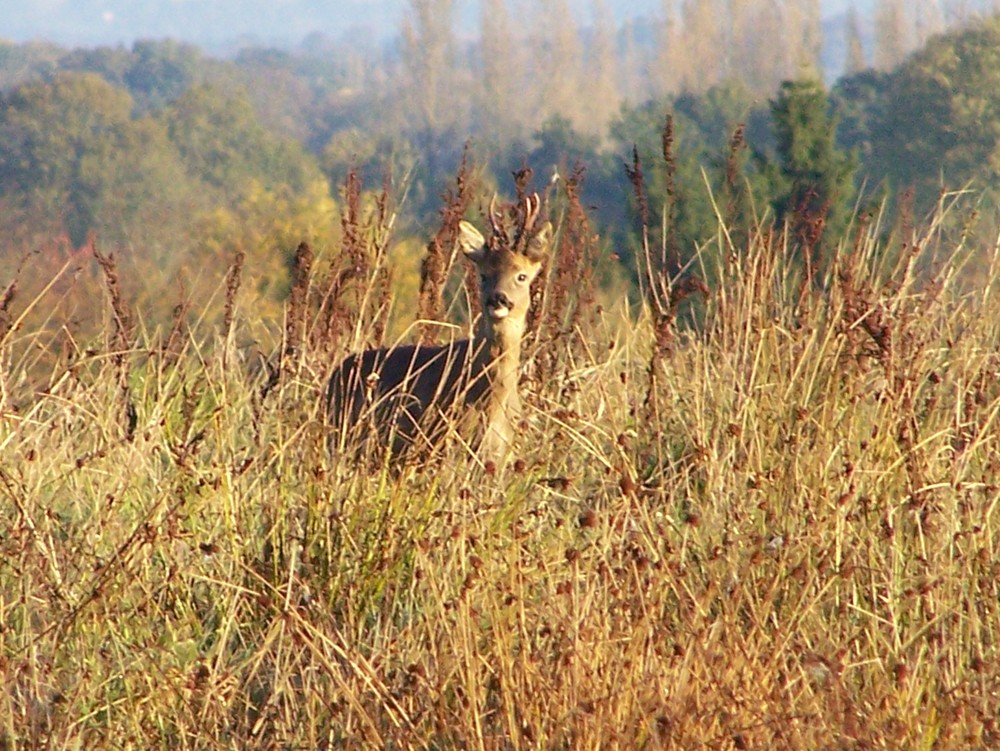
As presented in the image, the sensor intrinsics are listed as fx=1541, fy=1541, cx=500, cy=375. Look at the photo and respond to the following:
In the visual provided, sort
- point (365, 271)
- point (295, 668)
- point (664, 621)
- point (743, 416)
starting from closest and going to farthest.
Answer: point (664, 621)
point (295, 668)
point (743, 416)
point (365, 271)

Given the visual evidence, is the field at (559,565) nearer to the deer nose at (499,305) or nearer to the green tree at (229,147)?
the deer nose at (499,305)

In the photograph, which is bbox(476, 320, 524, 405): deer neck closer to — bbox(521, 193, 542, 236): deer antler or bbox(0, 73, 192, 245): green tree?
bbox(521, 193, 542, 236): deer antler

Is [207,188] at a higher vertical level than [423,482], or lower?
lower

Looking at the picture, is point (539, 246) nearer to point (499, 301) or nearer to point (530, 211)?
point (530, 211)

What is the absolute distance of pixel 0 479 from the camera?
4.33 metres

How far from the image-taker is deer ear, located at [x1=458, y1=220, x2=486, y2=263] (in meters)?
6.50

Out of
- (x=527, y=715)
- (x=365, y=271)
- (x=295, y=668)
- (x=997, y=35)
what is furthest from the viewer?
(x=997, y=35)

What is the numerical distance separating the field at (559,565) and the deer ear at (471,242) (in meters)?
0.65

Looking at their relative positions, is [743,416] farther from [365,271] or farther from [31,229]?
[31,229]

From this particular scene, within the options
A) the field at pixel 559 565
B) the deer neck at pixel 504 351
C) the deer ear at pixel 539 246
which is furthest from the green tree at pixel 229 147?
the field at pixel 559 565

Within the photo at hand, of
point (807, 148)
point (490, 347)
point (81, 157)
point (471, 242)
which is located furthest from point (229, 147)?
point (490, 347)

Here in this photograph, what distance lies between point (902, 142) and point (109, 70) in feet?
333

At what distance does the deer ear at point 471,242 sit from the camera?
6500 mm

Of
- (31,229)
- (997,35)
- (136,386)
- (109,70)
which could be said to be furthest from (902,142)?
(109,70)
